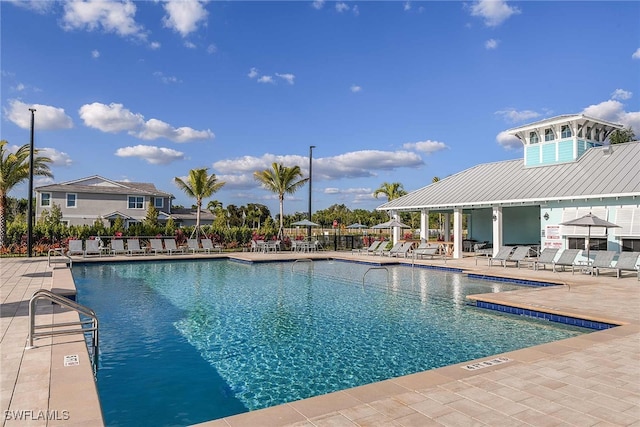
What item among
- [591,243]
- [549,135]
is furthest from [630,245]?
[549,135]

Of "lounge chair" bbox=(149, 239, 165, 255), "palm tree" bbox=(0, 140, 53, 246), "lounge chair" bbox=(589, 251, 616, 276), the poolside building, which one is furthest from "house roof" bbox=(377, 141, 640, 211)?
"palm tree" bbox=(0, 140, 53, 246)

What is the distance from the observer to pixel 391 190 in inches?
1620

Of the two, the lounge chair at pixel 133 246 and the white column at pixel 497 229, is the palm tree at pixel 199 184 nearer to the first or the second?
the lounge chair at pixel 133 246

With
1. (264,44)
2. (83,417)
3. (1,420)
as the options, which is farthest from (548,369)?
(264,44)

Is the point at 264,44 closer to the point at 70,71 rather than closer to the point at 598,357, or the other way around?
the point at 70,71

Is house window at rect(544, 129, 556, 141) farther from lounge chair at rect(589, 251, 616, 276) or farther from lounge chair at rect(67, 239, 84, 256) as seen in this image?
lounge chair at rect(67, 239, 84, 256)

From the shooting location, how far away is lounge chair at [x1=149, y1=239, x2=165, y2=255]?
67.8 feet

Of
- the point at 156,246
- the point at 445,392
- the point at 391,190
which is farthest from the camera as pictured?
the point at 391,190

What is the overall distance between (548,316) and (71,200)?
35.2 metres

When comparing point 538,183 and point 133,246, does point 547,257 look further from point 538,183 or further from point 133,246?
point 133,246

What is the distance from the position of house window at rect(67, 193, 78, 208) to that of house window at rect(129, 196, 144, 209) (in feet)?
13.3

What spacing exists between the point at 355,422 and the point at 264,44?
64.1 ft

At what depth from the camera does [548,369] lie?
4.49m

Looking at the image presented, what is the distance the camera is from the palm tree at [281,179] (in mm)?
27594
